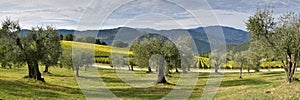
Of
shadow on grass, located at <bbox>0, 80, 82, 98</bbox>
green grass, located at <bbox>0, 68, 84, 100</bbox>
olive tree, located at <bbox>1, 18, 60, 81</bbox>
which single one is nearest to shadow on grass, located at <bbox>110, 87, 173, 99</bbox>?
green grass, located at <bbox>0, 68, 84, 100</bbox>

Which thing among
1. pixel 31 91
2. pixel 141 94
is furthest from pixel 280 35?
pixel 31 91

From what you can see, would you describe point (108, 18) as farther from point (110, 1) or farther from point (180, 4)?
point (180, 4)

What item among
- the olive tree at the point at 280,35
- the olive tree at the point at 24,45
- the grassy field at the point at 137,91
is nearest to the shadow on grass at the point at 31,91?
the grassy field at the point at 137,91

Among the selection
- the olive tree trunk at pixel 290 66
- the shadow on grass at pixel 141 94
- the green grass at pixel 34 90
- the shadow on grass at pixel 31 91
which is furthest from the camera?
the olive tree trunk at pixel 290 66

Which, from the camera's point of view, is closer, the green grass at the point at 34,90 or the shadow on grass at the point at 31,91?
the green grass at the point at 34,90

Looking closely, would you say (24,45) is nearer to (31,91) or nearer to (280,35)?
(31,91)

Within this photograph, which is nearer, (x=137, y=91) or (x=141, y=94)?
(x=141, y=94)

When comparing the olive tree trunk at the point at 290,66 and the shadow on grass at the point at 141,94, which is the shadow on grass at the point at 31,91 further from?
the olive tree trunk at the point at 290,66

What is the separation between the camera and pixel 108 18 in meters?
24.8

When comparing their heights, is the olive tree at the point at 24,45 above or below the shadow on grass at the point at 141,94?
above

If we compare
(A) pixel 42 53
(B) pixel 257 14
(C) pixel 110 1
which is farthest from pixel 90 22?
(A) pixel 42 53

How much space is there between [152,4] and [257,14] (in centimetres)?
1761

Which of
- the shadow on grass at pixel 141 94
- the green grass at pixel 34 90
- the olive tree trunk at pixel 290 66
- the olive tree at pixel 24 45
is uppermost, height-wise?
the olive tree at pixel 24 45

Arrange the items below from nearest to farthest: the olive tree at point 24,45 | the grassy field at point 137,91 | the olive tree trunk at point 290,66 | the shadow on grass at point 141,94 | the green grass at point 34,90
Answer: the grassy field at point 137,91
the green grass at point 34,90
the shadow on grass at point 141,94
the olive tree trunk at point 290,66
the olive tree at point 24,45
